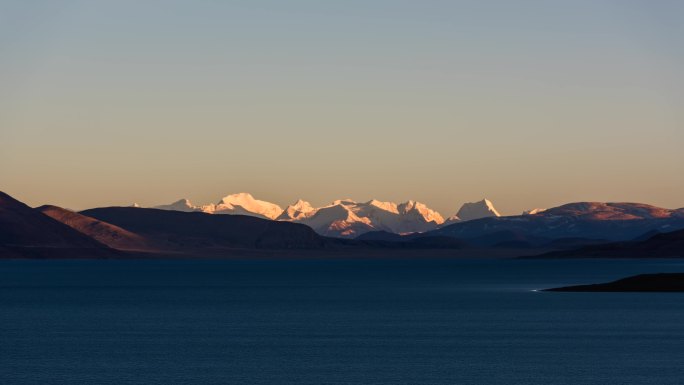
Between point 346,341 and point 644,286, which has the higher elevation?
point 644,286

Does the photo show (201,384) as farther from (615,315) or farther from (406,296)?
(406,296)

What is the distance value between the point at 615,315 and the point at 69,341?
179 feet

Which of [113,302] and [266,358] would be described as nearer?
[266,358]

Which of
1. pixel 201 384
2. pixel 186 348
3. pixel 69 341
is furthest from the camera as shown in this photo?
pixel 69 341

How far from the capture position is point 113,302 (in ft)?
514

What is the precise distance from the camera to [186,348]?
91500mm

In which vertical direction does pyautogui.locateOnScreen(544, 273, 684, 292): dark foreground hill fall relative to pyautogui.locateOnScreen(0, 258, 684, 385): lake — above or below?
above

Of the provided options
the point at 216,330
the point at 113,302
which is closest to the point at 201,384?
the point at 216,330

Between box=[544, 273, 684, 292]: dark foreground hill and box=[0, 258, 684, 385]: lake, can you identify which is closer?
box=[0, 258, 684, 385]: lake

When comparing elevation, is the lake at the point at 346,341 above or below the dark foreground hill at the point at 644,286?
below

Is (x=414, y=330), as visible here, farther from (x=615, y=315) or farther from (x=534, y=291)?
(x=534, y=291)

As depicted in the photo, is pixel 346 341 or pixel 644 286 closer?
pixel 346 341

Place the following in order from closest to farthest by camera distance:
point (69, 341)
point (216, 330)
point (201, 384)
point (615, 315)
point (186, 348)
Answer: point (201, 384) → point (186, 348) → point (69, 341) → point (216, 330) → point (615, 315)

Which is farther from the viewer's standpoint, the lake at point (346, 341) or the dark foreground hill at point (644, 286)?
the dark foreground hill at point (644, 286)
